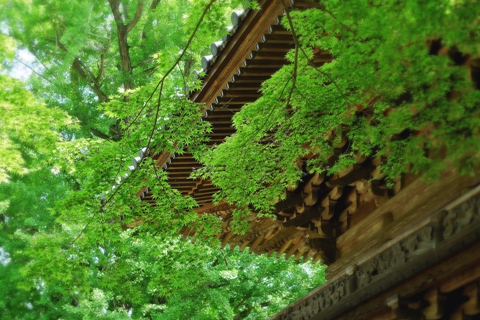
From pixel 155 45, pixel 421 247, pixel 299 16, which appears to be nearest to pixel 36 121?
pixel 299 16

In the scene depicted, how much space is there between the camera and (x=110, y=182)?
645cm

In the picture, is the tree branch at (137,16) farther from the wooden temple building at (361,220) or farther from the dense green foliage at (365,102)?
the dense green foliage at (365,102)

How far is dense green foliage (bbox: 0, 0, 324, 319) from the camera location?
618 centimetres

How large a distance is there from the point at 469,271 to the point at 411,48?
136 centimetres

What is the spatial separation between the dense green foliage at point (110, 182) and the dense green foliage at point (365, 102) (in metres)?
0.67

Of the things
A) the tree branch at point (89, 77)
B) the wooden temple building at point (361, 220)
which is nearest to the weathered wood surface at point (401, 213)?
the wooden temple building at point (361, 220)

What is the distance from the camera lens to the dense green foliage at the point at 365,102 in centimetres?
356

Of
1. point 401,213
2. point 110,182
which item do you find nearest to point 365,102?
point 401,213

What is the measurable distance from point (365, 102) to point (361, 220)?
4.39 ft

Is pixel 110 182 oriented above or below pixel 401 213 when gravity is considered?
above

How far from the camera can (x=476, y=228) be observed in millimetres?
3447

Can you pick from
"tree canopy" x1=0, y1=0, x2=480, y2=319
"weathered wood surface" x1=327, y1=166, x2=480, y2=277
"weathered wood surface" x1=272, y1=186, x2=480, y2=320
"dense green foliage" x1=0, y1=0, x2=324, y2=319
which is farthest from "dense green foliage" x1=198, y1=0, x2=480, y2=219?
"dense green foliage" x1=0, y1=0, x2=324, y2=319

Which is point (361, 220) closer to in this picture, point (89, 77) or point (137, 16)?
point (137, 16)

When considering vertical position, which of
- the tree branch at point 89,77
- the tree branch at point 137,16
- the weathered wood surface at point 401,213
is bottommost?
the weathered wood surface at point 401,213
